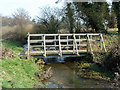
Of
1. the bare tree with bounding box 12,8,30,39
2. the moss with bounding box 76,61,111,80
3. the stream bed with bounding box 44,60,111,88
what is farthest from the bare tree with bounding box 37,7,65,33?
the stream bed with bounding box 44,60,111,88

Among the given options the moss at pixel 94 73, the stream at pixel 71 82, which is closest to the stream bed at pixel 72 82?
the stream at pixel 71 82

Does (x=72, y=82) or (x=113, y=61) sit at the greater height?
(x=113, y=61)

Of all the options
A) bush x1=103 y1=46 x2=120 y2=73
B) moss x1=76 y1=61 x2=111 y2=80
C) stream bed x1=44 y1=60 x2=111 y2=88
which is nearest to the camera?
stream bed x1=44 y1=60 x2=111 y2=88

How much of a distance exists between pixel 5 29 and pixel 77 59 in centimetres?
1299

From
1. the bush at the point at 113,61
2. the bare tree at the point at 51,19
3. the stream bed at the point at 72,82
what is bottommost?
the stream bed at the point at 72,82

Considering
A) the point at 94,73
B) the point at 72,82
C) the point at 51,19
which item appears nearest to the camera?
the point at 72,82

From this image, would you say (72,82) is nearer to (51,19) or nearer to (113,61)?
(113,61)

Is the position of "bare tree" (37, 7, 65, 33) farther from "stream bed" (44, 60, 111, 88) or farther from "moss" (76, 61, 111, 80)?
"stream bed" (44, 60, 111, 88)

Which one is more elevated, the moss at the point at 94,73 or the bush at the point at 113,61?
the bush at the point at 113,61

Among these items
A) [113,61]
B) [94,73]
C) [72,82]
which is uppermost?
[113,61]

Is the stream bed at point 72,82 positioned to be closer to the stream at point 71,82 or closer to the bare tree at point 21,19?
the stream at point 71,82

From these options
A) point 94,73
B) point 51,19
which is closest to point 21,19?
point 51,19

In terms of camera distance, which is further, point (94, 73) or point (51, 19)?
point (51, 19)

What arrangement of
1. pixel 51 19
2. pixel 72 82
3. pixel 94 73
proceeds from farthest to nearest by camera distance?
1. pixel 51 19
2. pixel 94 73
3. pixel 72 82
